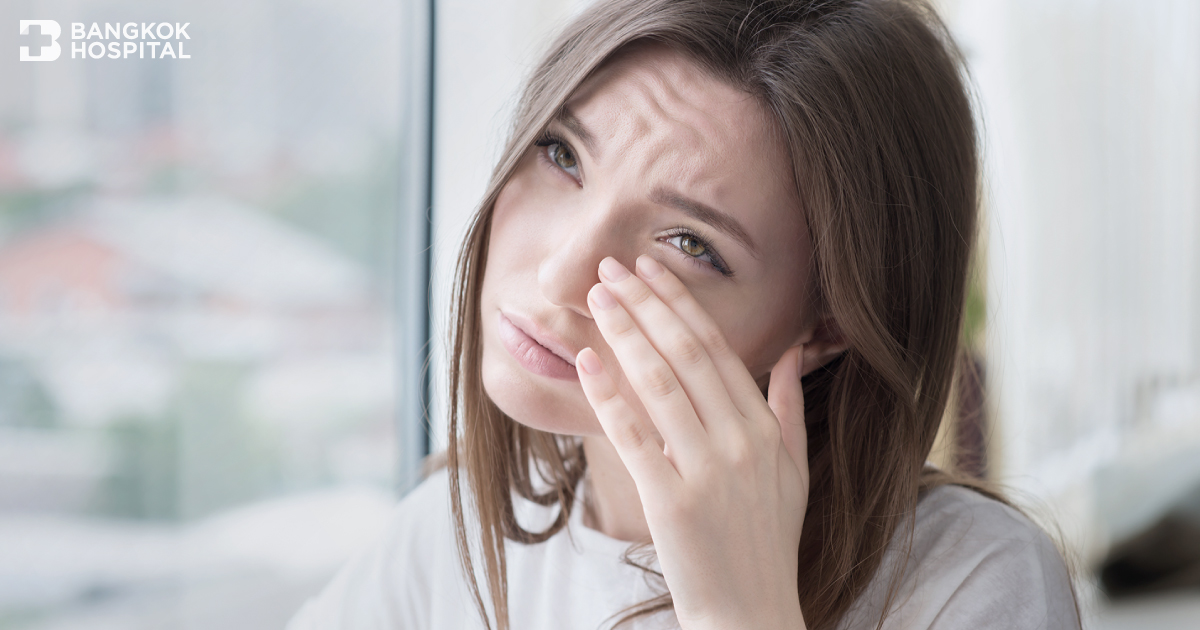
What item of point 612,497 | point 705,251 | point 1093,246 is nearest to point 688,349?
point 705,251

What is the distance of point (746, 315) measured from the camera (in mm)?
947

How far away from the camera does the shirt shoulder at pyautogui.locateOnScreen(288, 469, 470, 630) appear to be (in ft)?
3.96

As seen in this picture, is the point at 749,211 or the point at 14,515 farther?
the point at 14,515

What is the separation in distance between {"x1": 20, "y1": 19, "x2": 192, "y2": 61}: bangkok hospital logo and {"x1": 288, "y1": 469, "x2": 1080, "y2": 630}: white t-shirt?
865 mm

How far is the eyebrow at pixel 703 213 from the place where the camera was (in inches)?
34.2

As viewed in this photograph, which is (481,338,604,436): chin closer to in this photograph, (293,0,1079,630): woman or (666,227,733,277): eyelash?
(293,0,1079,630): woman

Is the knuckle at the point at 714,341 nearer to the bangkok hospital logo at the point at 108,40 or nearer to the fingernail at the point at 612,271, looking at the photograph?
the fingernail at the point at 612,271

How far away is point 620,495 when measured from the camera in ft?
3.72

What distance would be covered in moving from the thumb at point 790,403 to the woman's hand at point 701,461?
6 centimetres

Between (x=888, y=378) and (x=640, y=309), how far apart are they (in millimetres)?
362

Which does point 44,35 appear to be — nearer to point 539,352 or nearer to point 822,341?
point 539,352

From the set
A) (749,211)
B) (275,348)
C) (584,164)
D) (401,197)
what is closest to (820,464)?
(749,211)

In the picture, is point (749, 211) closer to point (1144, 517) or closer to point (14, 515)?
point (14, 515)

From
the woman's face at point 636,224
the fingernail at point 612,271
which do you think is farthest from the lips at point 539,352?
the fingernail at point 612,271
